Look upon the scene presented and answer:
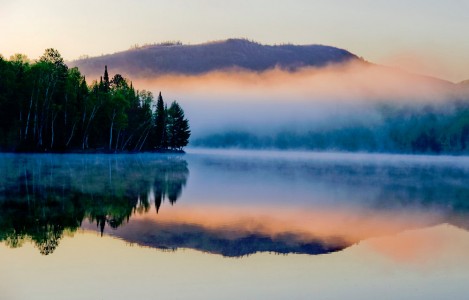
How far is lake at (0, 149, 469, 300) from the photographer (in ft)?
46.9

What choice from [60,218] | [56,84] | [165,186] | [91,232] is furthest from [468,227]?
[56,84]

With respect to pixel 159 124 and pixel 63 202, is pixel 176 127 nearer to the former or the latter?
pixel 159 124

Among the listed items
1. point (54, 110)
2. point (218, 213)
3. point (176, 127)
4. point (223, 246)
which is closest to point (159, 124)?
point (176, 127)

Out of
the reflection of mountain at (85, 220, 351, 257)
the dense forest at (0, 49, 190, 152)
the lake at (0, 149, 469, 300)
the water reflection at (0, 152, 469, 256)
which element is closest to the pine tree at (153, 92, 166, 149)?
the dense forest at (0, 49, 190, 152)

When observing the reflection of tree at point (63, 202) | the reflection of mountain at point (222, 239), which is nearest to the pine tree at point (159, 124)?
the reflection of tree at point (63, 202)

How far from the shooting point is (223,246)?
18969mm

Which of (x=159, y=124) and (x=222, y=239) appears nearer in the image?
(x=222, y=239)

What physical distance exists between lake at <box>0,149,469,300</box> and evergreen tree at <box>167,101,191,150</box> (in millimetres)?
103936

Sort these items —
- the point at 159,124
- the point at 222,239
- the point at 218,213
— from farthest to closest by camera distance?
the point at 159,124 → the point at 218,213 → the point at 222,239

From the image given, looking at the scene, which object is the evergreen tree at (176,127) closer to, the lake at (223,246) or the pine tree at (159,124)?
the pine tree at (159,124)

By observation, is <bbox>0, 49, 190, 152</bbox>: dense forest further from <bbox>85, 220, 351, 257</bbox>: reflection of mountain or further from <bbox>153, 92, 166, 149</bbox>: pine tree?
<bbox>85, 220, 351, 257</bbox>: reflection of mountain

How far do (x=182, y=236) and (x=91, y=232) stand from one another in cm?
349

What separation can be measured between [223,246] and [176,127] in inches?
4745

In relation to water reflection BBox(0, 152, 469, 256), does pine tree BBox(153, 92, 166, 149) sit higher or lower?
higher
